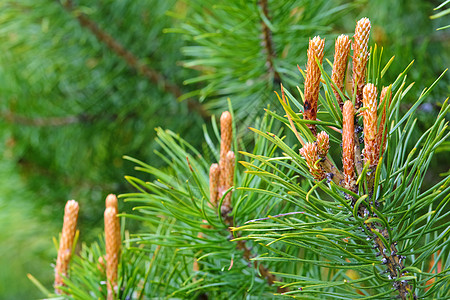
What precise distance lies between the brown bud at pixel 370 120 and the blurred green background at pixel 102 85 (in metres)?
0.34

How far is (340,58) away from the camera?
273 millimetres

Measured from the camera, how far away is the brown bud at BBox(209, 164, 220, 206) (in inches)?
14.6

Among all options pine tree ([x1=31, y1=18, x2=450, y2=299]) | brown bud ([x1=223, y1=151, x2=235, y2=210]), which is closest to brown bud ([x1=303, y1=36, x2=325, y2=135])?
pine tree ([x1=31, y1=18, x2=450, y2=299])

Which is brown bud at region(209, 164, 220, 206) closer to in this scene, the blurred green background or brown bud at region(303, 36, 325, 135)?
brown bud at region(303, 36, 325, 135)

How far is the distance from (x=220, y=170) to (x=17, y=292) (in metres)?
1.50

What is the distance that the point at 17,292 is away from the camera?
1578 millimetres

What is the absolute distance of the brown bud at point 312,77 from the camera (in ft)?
0.87

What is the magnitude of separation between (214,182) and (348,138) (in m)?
0.15

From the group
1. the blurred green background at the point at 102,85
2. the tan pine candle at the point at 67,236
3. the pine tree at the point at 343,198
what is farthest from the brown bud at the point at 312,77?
the blurred green background at the point at 102,85

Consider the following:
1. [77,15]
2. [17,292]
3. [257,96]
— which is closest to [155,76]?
[77,15]

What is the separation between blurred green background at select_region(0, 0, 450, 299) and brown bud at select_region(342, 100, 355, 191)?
337 mm

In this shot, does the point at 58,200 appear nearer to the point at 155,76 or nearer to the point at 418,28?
the point at 155,76

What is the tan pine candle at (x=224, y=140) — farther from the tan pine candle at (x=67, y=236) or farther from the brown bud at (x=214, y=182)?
the tan pine candle at (x=67, y=236)

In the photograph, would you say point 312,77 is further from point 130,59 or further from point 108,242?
point 130,59
